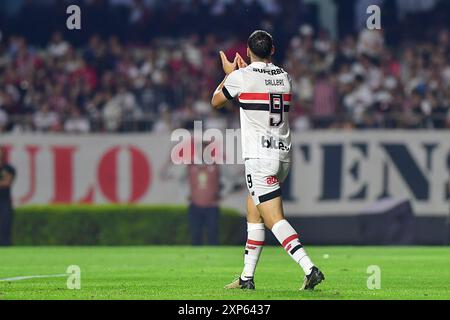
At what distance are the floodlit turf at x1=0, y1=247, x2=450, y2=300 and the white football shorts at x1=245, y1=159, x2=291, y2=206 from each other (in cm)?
98

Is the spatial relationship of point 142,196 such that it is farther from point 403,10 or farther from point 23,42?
point 403,10

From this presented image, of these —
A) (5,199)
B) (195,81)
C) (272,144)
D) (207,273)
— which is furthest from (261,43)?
(195,81)

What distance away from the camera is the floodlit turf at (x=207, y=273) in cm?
1267

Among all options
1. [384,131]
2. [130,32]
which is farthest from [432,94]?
[130,32]

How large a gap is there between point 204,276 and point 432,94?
1478cm

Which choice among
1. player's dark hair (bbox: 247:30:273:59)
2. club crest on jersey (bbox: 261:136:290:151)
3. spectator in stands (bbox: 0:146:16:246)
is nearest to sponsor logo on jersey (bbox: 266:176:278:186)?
club crest on jersey (bbox: 261:136:290:151)

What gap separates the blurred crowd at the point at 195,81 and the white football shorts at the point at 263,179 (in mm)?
15067

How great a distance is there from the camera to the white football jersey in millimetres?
12875

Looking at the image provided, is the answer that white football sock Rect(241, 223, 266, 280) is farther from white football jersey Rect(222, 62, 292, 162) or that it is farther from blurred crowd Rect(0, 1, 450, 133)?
blurred crowd Rect(0, 1, 450, 133)

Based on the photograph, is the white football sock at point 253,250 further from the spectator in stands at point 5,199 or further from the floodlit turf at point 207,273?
the spectator in stands at point 5,199

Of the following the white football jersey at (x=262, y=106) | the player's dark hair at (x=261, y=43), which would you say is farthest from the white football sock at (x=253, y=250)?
the player's dark hair at (x=261, y=43)

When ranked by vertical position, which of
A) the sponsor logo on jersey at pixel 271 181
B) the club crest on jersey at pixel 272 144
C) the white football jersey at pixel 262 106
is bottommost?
the sponsor logo on jersey at pixel 271 181

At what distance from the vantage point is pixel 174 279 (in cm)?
1513

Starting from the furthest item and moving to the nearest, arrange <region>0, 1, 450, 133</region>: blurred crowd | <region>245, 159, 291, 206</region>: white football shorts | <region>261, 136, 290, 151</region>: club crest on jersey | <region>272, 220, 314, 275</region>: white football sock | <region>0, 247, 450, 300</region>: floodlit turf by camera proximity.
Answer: <region>0, 1, 450, 133</region>: blurred crowd → <region>261, 136, 290, 151</region>: club crest on jersey → <region>245, 159, 291, 206</region>: white football shorts → <region>0, 247, 450, 300</region>: floodlit turf → <region>272, 220, 314, 275</region>: white football sock
